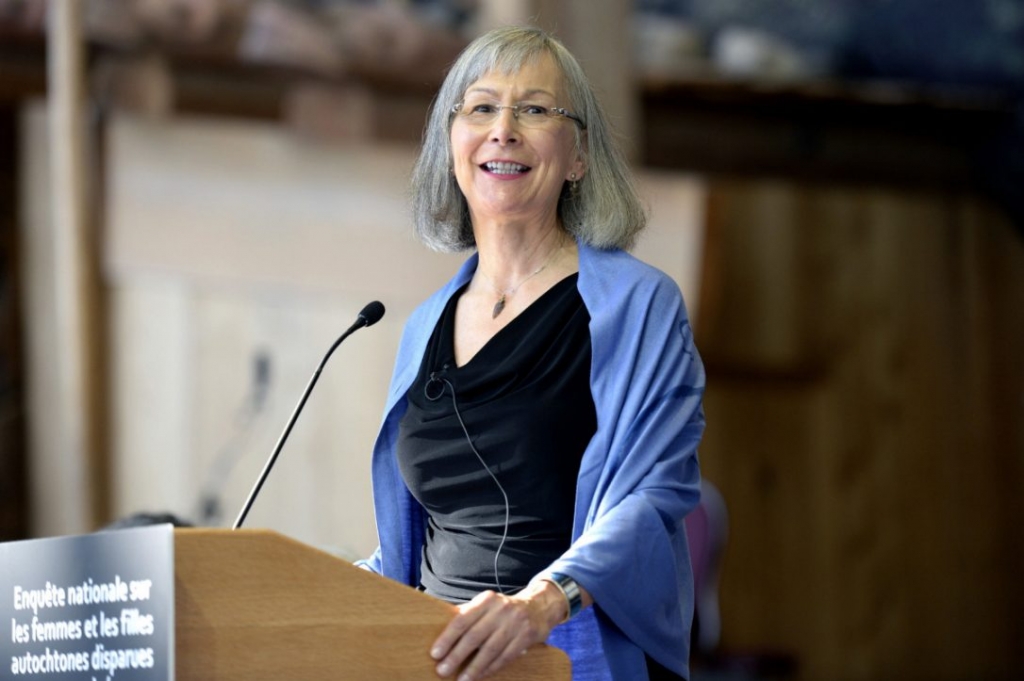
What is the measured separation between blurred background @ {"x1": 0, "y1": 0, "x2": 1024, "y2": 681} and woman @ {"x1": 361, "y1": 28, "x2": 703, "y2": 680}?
1.45 meters

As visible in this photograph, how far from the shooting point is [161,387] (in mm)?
4539

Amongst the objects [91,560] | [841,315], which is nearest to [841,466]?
[841,315]

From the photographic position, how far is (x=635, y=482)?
166cm

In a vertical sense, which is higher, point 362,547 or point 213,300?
point 213,300

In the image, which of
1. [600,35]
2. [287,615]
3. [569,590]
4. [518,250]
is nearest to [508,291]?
[518,250]

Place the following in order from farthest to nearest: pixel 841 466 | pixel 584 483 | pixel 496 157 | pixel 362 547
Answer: pixel 841 466 → pixel 362 547 → pixel 496 157 → pixel 584 483

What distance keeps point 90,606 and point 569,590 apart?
48 cm

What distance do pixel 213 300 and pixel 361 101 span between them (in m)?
0.76

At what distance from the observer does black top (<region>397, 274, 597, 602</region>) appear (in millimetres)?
1729

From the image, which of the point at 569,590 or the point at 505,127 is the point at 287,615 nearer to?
the point at 569,590

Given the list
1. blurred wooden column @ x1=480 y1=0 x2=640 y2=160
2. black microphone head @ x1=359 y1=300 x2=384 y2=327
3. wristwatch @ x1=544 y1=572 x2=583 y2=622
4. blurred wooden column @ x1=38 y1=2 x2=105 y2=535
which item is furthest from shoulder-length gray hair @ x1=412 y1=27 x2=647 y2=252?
blurred wooden column @ x1=38 y1=2 x2=105 y2=535

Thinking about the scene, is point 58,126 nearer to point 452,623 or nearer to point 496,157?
point 496,157

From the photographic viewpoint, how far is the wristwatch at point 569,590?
5.09 ft

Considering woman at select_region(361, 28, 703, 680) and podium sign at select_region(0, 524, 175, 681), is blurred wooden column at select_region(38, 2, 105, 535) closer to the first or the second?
woman at select_region(361, 28, 703, 680)
